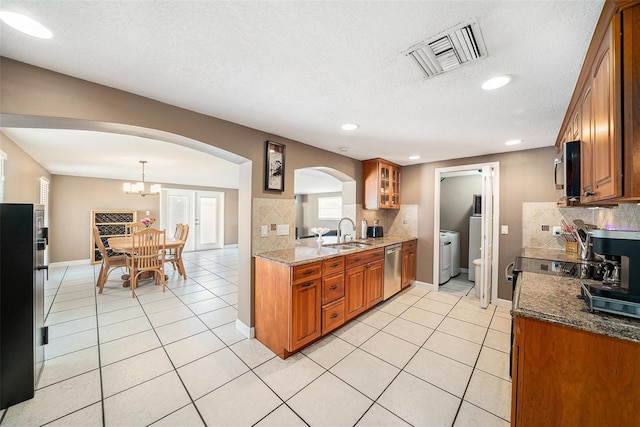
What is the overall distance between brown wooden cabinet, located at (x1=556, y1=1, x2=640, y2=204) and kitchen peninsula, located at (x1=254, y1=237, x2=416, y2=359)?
1897 mm

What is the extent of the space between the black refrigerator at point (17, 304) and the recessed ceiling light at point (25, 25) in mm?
1217

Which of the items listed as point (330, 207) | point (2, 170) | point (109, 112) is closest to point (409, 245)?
point (109, 112)

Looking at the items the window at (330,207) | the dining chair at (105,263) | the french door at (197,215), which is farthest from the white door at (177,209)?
the window at (330,207)

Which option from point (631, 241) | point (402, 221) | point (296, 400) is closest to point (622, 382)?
point (631, 241)

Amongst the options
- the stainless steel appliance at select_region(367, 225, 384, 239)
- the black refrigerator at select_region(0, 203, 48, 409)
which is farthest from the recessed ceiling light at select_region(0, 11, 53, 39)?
the stainless steel appliance at select_region(367, 225, 384, 239)

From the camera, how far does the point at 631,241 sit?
103cm

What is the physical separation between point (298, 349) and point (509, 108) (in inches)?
112

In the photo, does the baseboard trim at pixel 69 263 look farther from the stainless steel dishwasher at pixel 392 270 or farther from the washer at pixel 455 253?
the washer at pixel 455 253

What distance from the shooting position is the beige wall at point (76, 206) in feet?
18.2

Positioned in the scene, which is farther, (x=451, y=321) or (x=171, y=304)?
(x=171, y=304)

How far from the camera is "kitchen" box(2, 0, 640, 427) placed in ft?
4.67

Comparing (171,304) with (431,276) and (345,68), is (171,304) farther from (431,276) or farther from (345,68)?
(431,276)

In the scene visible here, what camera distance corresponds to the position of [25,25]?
1111 millimetres

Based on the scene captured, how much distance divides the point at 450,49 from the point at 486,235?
286cm
